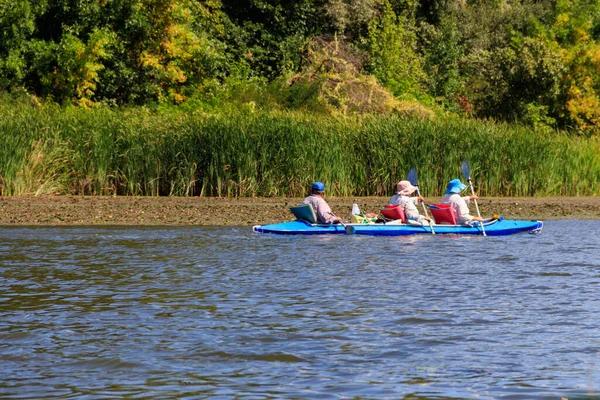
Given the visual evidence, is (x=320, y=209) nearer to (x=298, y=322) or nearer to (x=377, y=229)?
(x=377, y=229)

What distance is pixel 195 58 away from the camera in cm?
3700

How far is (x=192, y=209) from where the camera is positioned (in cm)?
2416

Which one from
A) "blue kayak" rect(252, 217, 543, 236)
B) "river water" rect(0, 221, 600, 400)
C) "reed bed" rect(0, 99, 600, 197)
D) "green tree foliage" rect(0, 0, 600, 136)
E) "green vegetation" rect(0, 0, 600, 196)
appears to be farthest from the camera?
"green tree foliage" rect(0, 0, 600, 136)

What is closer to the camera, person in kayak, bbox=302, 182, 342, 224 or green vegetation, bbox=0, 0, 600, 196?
person in kayak, bbox=302, 182, 342, 224

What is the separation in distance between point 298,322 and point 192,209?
14.2 metres

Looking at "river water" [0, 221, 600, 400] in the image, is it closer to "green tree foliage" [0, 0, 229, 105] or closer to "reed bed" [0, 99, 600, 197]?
"reed bed" [0, 99, 600, 197]

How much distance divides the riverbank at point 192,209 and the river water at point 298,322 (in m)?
4.66

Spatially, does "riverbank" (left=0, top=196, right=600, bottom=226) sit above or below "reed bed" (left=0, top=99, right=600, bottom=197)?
below

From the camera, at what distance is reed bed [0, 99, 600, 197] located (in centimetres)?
2675

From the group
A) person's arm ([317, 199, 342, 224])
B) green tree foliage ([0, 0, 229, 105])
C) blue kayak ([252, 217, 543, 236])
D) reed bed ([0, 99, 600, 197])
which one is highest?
green tree foliage ([0, 0, 229, 105])

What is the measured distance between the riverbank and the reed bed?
66cm

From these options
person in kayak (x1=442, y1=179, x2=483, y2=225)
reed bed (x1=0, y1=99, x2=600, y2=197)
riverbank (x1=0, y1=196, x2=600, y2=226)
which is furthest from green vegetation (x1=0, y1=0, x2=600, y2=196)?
person in kayak (x1=442, y1=179, x2=483, y2=225)

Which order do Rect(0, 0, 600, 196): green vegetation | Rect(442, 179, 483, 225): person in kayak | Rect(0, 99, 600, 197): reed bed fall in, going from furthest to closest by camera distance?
Rect(0, 0, 600, 196): green vegetation, Rect(0, 99, 600, 197): reed bed, Rect(442, 179, 483, 225): person in kayak

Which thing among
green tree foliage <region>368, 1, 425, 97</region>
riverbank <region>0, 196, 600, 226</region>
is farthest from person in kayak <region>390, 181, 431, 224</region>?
green tree foliage <region>368, 1, 425, 97</region>
